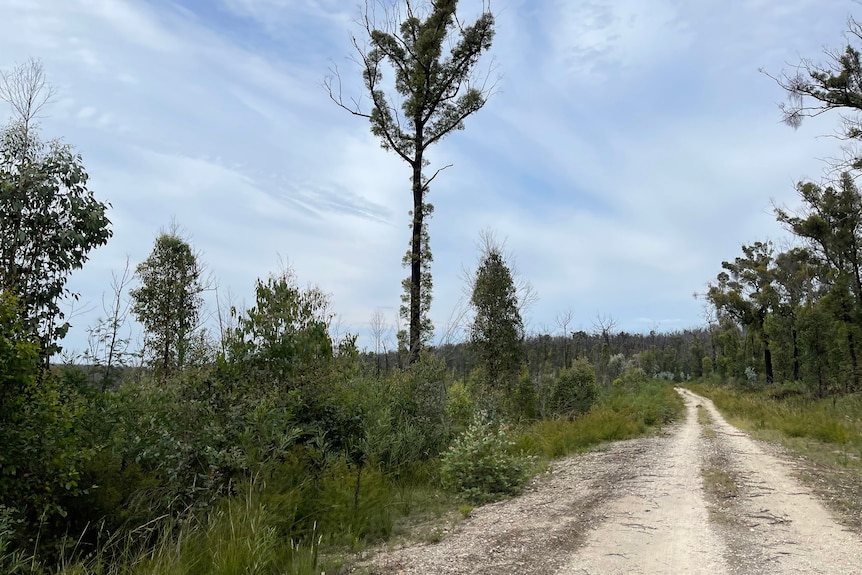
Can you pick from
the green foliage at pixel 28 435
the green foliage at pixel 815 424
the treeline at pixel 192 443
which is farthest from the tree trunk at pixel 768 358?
the green foliage at pixel 28 435

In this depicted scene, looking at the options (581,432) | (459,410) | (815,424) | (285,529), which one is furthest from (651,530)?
(815,424)

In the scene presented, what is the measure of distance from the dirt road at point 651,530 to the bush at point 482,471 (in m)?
0.30

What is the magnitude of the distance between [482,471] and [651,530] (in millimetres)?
2692

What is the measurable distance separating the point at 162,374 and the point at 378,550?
430 centimetres

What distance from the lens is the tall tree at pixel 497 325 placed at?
17.5m

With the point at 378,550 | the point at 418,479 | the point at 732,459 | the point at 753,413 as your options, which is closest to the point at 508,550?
the point at 378,550

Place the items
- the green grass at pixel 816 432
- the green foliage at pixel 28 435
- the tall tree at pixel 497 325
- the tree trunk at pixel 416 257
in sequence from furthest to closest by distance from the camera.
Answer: the tall tree at pixel 497 325
the tree trunk at pixel 416 257
the green grass at pixel 816 432
the green foliage at pixel 28 435

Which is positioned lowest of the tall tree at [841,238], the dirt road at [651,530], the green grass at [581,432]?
the dirt road at [651,530]

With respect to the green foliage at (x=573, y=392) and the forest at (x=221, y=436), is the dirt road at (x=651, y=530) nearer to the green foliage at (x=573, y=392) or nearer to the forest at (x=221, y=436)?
the forest at (x=221, y=436)

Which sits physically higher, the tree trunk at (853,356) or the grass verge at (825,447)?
the tree trunk at (853,356)

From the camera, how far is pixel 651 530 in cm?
514

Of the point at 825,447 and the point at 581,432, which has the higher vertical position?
the point at 581,432

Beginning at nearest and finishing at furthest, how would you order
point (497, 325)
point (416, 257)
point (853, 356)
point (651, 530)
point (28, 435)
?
point (28, 435)
point (651, 530)
point (416, 257)
point (497, 325)
point (853, 356)

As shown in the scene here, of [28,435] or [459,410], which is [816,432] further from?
[28,435]
